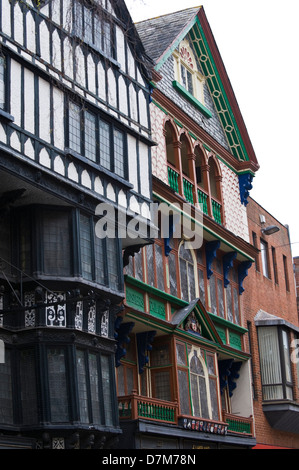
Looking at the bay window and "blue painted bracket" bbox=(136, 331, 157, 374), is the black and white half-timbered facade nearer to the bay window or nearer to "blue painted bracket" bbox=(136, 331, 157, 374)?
"blue painted bracket" bbox=(136, 331, 157, 374)

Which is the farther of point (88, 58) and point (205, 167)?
point (205, 167)

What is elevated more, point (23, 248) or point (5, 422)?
point (23, 248)

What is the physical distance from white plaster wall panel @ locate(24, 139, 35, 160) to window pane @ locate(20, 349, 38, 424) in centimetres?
439

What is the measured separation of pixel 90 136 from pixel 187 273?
8.38 meters

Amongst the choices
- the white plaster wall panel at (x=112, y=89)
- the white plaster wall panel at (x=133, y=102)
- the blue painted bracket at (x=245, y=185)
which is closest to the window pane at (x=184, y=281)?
the white plaster wall panel at (x=133, y=102)

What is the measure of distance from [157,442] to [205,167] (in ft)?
36.3

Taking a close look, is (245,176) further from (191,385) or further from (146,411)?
(146,411)

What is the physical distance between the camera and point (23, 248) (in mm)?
20641

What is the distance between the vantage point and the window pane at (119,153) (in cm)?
2308

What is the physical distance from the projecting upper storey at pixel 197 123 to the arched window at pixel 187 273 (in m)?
1.80

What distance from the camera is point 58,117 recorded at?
2098 cm

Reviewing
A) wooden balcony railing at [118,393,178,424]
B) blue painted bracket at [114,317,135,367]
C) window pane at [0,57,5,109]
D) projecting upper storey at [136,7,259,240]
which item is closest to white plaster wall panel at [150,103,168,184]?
projecting upper storey at [136,7,259,240]

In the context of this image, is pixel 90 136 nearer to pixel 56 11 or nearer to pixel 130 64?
pixel 56 11
